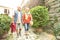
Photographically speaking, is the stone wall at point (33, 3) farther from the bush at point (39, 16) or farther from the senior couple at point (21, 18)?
the senior couple at point (21, 18)

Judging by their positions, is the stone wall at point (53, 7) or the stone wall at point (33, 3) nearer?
the stone wall at point (53, 7)

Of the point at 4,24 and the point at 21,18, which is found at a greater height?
the point at 21,18

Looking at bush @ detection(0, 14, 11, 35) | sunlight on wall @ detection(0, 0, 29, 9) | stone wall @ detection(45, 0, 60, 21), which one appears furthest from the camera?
stone wall @ detection(45, 0, 60, 21)

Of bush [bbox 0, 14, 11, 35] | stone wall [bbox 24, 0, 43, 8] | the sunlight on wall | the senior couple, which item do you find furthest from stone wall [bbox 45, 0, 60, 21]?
bush [bbox 0, 14, 11, 35]

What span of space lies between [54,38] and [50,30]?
0.70 meters

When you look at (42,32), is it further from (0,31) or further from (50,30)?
(0,31)

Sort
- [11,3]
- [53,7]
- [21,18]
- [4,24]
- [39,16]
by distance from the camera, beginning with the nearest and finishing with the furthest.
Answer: [4,24] → [21,18] → [39,16] → [11,3] → [53,7]

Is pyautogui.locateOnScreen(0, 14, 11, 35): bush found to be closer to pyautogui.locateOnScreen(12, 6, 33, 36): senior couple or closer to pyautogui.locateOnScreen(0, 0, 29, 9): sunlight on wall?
pyautogui.locateOnScreen(12, 6, 33, 36): senior couple

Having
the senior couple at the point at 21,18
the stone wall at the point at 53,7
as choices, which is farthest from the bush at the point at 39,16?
the senior couple at the point at 21,18

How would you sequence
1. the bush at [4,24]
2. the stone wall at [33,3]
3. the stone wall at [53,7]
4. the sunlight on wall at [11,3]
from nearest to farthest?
the bush at [4,24], the sunlight on wall at [11,3], the stone wall at [53,7], the stone wall at [33,3]

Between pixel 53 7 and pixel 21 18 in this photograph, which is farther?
pixel 53 7

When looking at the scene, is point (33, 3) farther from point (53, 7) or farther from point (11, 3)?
point (11, 3)

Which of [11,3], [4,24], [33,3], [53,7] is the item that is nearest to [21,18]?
[4,24]

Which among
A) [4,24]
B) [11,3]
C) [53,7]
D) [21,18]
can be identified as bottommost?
[4,24]
